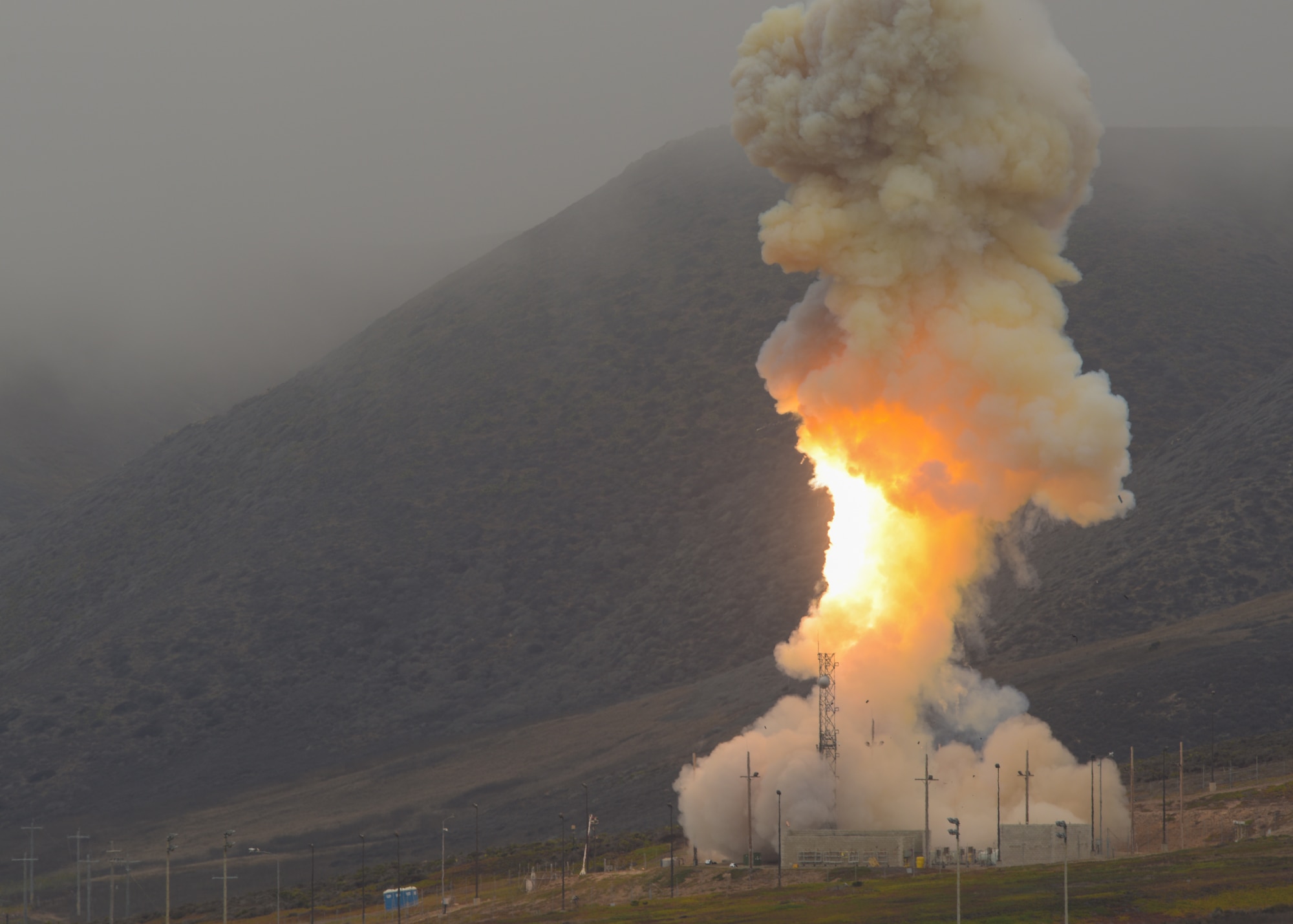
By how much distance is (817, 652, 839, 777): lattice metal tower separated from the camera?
8244 centimetres

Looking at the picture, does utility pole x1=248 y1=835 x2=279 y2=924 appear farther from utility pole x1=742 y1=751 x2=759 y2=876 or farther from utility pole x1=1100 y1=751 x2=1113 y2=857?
Answer: utility pole x1=1100 y1=751 x2=1113 y2=857

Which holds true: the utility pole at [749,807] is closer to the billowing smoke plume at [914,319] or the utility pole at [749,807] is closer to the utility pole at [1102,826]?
the billowing smoke plume at [914,319]

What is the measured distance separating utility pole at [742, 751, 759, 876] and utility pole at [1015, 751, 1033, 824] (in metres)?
14.9

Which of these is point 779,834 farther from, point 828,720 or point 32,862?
point 32,862

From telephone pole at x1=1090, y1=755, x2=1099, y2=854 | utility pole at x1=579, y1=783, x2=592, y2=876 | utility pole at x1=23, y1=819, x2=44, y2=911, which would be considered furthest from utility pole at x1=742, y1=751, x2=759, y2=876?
utility pole at x1=23, y1=819, x2=44, y2=911

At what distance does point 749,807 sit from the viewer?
284 feet

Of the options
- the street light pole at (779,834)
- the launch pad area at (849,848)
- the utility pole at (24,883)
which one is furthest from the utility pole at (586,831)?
the utility pole at (24,883)

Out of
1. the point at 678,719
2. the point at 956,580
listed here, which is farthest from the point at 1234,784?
the point at 678,719

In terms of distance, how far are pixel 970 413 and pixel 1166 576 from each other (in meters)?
96.7

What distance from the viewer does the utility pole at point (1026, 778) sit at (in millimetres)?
85869

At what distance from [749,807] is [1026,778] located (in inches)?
632

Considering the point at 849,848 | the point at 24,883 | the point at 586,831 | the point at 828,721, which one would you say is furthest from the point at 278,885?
the point at 828,721

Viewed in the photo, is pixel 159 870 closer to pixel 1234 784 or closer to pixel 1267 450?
pixel 1234 784

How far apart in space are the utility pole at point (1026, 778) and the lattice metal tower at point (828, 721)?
1098cm
